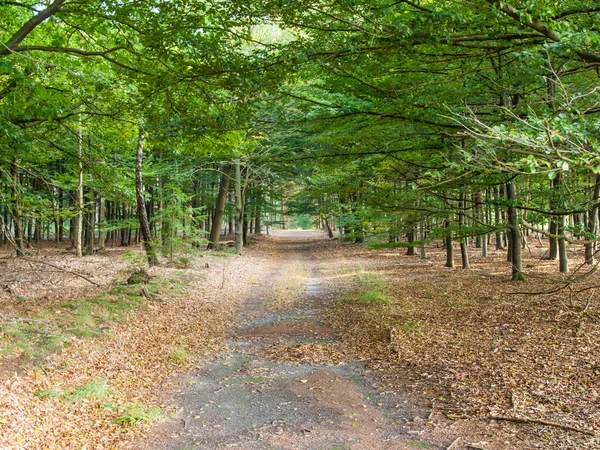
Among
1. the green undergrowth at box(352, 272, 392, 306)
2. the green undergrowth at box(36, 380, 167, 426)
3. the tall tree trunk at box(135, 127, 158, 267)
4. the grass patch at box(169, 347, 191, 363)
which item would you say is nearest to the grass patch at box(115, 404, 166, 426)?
the green undergrowth at box(36, 380, 167, 426)

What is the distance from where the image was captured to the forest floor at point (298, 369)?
4.67 meters

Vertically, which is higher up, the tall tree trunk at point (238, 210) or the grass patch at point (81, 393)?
the tall tree trunk at point (238, 210)

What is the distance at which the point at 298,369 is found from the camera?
23.1 feet

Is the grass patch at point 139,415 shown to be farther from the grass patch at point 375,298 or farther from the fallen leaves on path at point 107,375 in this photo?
the grass patch at point 375,298

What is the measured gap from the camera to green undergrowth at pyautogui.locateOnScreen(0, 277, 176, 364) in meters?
6.16

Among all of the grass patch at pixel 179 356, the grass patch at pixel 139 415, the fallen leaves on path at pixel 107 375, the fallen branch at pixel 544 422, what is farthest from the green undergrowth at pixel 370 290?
the grass patch at pixel 139 415

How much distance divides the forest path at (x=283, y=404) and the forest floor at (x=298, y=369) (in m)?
0.03

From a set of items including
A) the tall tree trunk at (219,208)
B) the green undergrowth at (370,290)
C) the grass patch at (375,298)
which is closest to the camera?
the grass patch at (375,298)

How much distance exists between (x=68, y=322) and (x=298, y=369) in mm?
4132

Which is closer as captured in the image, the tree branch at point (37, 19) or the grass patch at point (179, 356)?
the tree branch at point (37, 19)

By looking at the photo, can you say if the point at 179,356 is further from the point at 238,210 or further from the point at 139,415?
the point at 238,210

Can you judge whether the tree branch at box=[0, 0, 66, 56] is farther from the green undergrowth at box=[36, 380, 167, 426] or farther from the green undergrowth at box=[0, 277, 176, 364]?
the green undergrowth at box=[36, 380, 167, 426]

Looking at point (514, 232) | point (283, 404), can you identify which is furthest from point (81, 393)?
point (514, 232)

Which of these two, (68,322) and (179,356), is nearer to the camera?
(179,356)
